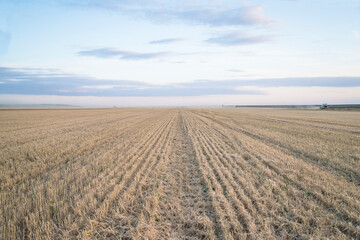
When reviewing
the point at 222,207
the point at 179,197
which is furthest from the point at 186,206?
the point at 222,207

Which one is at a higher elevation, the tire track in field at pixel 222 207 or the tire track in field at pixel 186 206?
the tire track in field at pixel 222 207

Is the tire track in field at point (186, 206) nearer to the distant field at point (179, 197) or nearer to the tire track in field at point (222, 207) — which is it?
the distant field at point (179, 197)

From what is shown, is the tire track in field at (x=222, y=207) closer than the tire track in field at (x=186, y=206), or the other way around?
the tire track in field at (x=222, y=207)

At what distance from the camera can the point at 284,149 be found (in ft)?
38.1

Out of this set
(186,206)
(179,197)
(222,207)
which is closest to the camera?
(222,207)

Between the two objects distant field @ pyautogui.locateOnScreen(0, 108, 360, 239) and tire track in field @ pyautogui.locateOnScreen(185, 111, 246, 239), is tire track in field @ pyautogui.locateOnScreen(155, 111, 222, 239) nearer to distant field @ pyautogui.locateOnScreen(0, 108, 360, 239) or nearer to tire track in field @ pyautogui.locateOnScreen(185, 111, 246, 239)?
distant field @ pyautogui.locateOnScreen(0, 108, 360, 239)

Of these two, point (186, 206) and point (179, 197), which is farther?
point (179, 197)

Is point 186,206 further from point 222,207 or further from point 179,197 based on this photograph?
point 222,207

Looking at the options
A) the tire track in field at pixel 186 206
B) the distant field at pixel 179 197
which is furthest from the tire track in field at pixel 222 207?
the tire track in field at pixel 186 206

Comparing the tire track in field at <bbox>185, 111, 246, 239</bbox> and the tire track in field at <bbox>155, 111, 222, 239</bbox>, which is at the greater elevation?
the tire track in field at <bbox>185, 111, 246, 239</bbox>

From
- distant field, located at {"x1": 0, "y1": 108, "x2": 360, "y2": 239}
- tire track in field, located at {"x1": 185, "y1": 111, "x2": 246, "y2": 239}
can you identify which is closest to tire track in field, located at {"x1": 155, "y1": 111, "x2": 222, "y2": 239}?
distant field, located at {"x1": 0, "y1": 108, "x2": 360, "y2": 239}

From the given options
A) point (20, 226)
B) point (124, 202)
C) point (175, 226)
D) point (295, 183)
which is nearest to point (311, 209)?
point (295, 183)

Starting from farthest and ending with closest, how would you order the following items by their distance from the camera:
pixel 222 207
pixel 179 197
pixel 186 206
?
1. pixel 179 197
2. pixel 186 206
3. pixel 222 207

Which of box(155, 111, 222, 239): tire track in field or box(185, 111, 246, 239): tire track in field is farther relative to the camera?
box(155, 111, 222, 239): tire track in field
